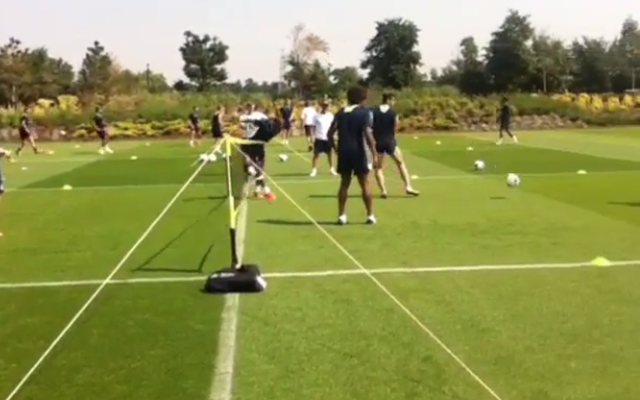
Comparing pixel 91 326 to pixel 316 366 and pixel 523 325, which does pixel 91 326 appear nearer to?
pixel 316 366

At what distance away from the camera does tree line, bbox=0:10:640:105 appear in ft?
297

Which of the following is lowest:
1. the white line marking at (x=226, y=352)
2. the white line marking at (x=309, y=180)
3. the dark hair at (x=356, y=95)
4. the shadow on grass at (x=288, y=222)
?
the white line marking at (x=309, y=180)

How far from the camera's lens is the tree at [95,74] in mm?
84438

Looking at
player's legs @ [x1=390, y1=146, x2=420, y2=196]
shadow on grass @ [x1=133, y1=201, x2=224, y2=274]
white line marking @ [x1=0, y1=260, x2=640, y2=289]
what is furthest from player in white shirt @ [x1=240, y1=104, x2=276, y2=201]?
white line marking @ [x1=0, y1=260, x2=640, y2=289]

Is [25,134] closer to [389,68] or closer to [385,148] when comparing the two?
[385,148]

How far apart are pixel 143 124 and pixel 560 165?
139 feet

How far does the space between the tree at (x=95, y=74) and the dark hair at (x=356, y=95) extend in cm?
6541

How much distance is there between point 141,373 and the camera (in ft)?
24.2

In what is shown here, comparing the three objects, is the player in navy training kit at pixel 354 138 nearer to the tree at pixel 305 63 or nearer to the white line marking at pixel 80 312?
the white line marking at pixel 80 312

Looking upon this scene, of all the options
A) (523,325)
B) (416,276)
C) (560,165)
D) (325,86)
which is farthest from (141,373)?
(325,86)

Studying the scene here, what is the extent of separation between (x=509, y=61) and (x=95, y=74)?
42240 millimetres

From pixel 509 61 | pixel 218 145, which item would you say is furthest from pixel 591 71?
pixel 218 145

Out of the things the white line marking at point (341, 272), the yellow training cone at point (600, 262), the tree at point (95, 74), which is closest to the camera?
the white line marking at point (341, 272)

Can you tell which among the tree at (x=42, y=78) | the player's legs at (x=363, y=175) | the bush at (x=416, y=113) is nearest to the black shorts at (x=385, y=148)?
the player's legs at (x=363, y=175)
